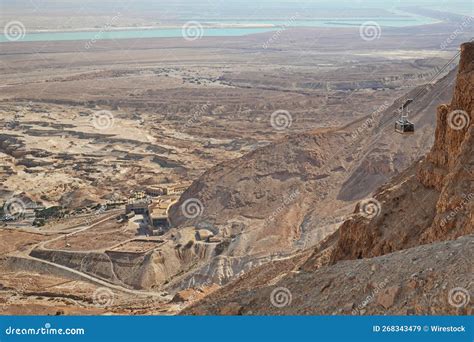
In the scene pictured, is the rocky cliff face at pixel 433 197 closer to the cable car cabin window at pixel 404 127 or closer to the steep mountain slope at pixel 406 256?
the steep mountain slope at pixel 406 256

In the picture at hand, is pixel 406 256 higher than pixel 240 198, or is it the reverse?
pixel 406 256

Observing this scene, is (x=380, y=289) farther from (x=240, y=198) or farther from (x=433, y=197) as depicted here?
(x=240, y=198)

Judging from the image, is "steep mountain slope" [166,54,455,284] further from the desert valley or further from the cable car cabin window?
the cable car cabin window

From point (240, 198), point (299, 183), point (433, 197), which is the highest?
point (433, 197)

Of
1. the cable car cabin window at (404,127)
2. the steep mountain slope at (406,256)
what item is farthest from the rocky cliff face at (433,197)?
the cable car cabin window at (404,127)

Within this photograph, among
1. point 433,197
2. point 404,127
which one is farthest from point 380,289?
point 404,127

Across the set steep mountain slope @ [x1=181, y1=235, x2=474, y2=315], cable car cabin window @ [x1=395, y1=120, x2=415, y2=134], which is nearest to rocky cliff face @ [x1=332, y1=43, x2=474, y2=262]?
cable car cabin window @ [x1=395, y1=120, x2=415, y2=134]

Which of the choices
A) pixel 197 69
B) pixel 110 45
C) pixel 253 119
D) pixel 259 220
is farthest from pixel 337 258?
pixel 110 45
